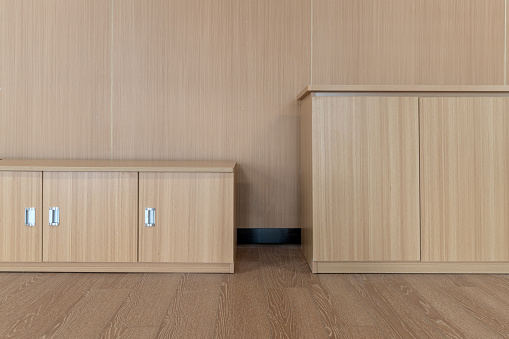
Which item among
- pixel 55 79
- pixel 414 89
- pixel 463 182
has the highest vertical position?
pixel 55 79

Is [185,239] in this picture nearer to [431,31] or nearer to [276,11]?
[276,11]

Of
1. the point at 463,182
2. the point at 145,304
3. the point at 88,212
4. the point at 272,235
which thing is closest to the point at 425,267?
the point at 463,182

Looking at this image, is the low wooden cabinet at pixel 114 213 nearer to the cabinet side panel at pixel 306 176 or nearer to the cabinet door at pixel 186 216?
the cabinet door at pixel 186 216

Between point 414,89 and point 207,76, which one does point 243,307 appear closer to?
point 414,89

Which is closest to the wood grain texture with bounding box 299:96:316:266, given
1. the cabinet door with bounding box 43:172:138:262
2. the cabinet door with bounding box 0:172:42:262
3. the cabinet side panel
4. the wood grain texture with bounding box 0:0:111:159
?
the cabinet side panel

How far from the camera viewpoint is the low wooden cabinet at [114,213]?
2340 millimetres

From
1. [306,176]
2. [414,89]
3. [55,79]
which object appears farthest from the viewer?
[55,79]

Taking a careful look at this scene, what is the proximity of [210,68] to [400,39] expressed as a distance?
116cm

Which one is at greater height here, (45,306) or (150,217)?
(150,217)

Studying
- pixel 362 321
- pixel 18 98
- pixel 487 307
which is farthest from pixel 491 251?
pixel 18 98

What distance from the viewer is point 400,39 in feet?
9.88

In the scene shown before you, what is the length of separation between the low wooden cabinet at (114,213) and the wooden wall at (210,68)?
0.65 metres

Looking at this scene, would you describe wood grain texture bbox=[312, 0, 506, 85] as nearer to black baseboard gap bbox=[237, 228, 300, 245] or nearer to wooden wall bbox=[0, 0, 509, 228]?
wooden wall bbox=[0, 0, 509, 228]

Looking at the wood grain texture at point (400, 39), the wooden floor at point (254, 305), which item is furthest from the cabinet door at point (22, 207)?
the wood grain texture at point (400, 39)
